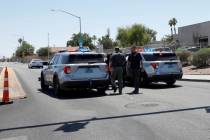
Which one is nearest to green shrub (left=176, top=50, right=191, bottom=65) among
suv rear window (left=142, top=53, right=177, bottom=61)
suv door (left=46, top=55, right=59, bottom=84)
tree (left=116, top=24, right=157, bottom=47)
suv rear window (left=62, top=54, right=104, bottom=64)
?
suv rear window (left=142, top=53, right=177, bottom=61)

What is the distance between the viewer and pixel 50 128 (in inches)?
373

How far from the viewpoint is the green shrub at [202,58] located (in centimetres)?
3341

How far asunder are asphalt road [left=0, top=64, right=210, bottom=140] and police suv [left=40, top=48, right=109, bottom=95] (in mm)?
1320

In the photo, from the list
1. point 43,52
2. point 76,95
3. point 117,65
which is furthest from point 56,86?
point 43,52

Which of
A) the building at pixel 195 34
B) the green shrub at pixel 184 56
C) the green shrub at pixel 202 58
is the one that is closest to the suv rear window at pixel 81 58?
the green shrub at pixel 202 58

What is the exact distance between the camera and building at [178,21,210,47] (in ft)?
207

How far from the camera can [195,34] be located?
65.8m

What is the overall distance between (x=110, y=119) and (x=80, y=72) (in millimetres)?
6189

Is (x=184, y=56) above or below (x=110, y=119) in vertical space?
above

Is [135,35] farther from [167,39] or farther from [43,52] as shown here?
[43,52]

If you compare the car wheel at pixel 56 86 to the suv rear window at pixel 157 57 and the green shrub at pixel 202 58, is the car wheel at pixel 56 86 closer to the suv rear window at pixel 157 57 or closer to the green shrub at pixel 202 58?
the suv rear window at pixel 157 57

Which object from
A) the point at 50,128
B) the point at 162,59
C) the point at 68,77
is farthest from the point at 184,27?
the point at 50,128

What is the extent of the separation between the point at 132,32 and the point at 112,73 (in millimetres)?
83191

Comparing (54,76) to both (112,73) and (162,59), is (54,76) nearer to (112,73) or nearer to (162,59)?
(112,73)
